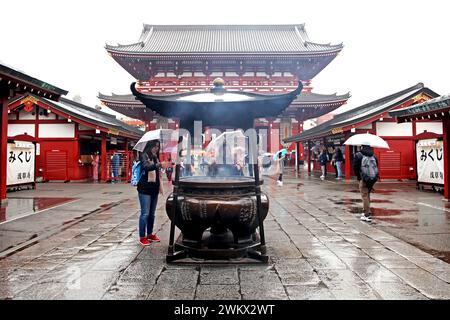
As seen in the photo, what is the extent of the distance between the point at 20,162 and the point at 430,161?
1666 centimetres

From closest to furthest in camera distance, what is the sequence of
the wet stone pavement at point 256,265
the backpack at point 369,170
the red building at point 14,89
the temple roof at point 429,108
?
the wet stone pavement at point 256,265, the backpack at point 369,170, the red building at point 14,89, the temple roof at point 429,108

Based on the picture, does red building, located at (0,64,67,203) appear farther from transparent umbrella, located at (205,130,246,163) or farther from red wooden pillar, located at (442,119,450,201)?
red wooden pillar, located at (442,119,450,201)

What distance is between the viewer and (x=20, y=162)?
1243 centimetres

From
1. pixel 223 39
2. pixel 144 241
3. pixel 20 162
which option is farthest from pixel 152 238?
pixel 223 39

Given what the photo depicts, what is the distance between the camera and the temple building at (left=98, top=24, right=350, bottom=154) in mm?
23312

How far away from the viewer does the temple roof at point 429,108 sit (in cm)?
845

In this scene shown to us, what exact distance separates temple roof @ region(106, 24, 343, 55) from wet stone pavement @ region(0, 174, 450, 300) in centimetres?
2091

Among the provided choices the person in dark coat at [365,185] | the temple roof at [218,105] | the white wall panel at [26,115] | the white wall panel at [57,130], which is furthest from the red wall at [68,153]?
the person in dark coat at [365,185]

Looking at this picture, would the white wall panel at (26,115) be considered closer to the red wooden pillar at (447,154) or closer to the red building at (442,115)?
the red building at (442,115)

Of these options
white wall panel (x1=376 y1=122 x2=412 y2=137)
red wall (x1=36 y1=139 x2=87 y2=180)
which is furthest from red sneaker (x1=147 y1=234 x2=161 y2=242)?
white wall panel (x1=376 y1=122 x2=412 y2=137)

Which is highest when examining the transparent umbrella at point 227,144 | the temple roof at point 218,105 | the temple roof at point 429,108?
the temple roof at point 429,108

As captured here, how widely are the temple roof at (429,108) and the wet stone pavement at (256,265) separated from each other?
3.32 metres

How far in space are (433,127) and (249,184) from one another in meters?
16.2

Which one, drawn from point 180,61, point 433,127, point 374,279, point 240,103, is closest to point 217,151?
point 240,103
